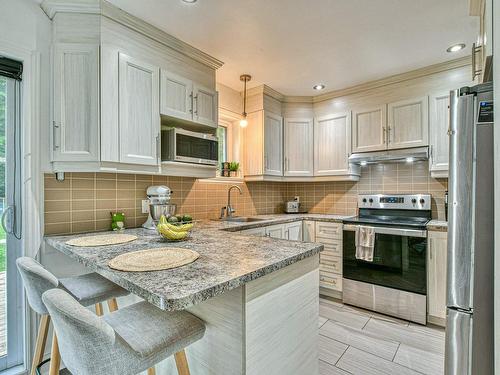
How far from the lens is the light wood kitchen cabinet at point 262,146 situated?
Answer: 3367mm

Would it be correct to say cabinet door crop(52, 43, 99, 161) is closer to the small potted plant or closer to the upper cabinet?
the upper cabinet

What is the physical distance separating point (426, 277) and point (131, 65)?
3160 millimetres

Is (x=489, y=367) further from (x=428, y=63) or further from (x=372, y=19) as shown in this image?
(x=428, y=63)

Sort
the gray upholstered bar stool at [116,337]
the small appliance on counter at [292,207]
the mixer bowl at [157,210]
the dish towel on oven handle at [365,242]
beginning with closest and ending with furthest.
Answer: the gray upholstered bar stool at [116,337], the mixer bowl at [157,210], the dish towel on oven handle at [365,242], the small appliance on counter at [292,207]

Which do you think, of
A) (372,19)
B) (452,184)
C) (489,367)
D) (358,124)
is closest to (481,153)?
(452,184)

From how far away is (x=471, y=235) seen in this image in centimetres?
99

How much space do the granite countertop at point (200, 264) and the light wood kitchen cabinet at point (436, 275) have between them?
1685mm

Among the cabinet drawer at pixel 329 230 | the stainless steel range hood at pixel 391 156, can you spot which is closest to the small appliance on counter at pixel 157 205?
the cabinet drawer at pixel 329 230

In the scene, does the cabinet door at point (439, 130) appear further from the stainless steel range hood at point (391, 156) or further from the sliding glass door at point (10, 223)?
the sliding glass door at point (10, 223)

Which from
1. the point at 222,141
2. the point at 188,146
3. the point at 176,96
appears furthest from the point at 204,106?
the point at 222,141

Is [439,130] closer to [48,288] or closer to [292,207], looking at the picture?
[292,207]

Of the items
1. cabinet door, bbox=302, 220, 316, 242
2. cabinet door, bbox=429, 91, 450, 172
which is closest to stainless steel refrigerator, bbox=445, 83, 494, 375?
cabinet door, bbox=429, 91, 450, 172

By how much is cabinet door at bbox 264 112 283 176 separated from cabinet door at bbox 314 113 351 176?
49cm

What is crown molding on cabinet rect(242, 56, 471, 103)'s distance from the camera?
2656 mm
